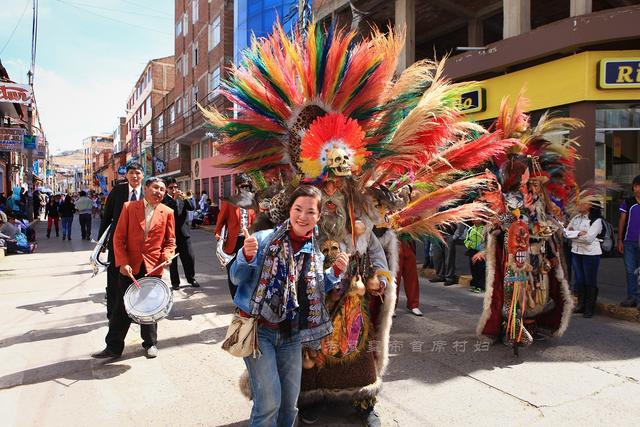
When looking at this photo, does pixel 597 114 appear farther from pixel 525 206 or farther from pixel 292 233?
pixel 292 233

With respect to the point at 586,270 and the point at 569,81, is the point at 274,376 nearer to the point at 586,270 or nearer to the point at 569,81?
the point at 586,270

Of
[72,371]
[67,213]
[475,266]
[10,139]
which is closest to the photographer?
[72,371]

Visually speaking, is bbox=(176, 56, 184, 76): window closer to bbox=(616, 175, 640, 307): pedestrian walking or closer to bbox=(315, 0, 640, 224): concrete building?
bbox=(315, 0, 640, 224): concrete building

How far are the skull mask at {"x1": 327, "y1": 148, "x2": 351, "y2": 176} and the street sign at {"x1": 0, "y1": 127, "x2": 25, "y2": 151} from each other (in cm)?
2008

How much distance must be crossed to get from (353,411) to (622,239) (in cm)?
518

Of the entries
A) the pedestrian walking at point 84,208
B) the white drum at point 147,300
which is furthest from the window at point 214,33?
the white drum at point 147,300

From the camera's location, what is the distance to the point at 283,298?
2328 mm

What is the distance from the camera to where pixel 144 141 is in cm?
4538

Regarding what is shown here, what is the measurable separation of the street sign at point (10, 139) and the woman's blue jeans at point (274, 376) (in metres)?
20.3

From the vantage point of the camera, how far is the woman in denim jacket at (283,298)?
232 centimetres

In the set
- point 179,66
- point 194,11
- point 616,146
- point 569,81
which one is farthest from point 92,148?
point 616,146

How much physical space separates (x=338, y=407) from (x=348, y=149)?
189cm

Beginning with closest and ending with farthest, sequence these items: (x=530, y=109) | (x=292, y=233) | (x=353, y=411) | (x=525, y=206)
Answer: (x=292, y=233) < (x=353, y=411) < (x=525, y=206) < (x=530, y=109)

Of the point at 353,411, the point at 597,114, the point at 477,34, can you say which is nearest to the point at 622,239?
the point at 597,114
